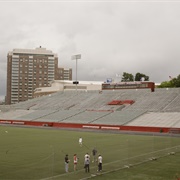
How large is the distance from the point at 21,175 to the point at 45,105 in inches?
3210

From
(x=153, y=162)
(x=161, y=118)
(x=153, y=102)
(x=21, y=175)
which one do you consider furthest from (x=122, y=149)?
(x=153, y=102)

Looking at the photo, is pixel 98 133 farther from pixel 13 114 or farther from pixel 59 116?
pixel 13 114

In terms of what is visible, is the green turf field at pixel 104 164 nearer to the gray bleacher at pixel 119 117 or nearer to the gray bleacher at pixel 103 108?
the gray bleacher at pixel 103 108

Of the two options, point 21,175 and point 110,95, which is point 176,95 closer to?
point 110,95

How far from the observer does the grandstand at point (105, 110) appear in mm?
67562

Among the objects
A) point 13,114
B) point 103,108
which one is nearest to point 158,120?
point 103,108

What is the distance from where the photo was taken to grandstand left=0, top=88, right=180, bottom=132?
6756 cm

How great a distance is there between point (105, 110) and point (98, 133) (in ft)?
85.8

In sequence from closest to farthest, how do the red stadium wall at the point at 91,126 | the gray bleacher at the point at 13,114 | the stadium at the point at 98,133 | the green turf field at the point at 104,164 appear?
the green turf field at the point at 104,164 → the stadium at the point at 98,133 → the red stadium wall at the point at 91,126 → the gray bleacher at the point at 13,114

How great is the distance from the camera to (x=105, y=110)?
276 feet

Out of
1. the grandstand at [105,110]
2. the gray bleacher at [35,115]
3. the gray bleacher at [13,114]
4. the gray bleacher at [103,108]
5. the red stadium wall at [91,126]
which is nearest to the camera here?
the red stadium wall at [91,126]

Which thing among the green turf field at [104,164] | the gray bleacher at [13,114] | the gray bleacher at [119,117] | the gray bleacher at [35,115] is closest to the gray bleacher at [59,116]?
the gray bleacher at [35,115]

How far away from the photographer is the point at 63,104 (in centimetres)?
9994

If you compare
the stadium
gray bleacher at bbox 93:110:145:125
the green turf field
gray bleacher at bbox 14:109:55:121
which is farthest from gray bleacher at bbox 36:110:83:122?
the green turf field
